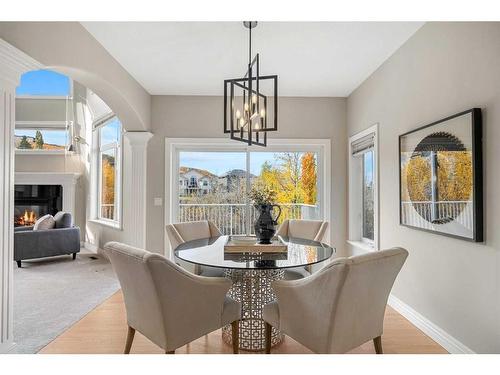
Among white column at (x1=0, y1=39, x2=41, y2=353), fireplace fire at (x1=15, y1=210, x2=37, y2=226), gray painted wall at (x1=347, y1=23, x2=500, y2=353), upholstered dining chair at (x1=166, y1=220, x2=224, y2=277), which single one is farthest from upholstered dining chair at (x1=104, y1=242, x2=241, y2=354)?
fireplace fire at (x1=15, y1=210, x2=37, y2=226)

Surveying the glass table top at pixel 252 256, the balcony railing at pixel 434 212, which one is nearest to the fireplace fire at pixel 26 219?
the glass table top at pixel 252 256

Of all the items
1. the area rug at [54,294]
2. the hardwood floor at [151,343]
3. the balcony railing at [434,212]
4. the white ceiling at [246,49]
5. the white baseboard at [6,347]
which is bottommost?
the hardwood floor at [151,343]

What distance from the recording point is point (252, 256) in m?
2.23

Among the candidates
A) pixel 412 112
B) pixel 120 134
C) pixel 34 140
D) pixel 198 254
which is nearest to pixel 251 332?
pixel 198 254

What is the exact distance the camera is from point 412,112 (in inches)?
109

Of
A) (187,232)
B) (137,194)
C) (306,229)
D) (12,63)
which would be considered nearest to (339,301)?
(306,229)

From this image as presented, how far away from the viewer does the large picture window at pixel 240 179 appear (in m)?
4.57

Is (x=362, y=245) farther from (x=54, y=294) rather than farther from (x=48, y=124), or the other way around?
(x=48, y=124)

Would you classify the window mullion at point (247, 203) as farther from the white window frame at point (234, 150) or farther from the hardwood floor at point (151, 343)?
the hardwood floor at point (151, 343)

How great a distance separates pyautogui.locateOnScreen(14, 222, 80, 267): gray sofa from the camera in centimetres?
460

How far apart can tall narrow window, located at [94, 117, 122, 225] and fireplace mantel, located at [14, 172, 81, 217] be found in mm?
599

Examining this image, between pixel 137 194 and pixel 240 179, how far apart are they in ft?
4.74

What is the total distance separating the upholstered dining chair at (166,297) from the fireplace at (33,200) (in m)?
5.37

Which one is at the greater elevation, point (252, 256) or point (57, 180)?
point (57, 180)
